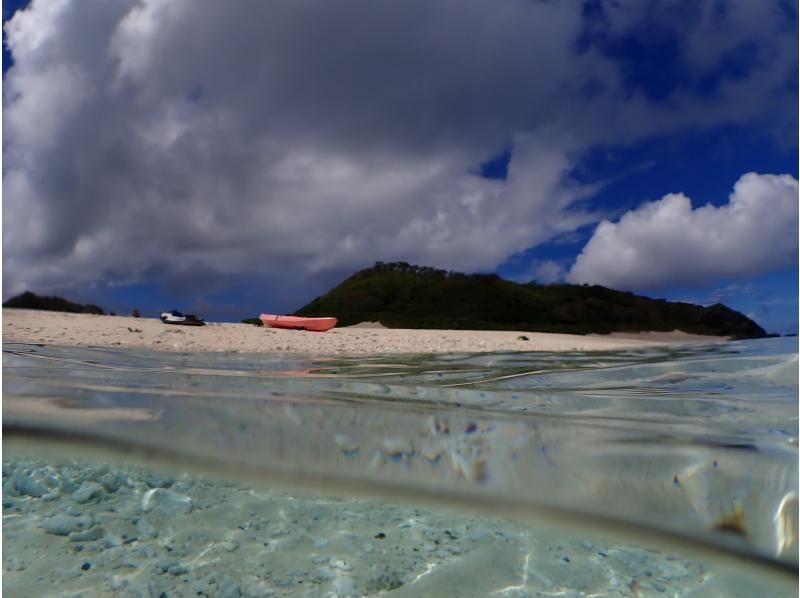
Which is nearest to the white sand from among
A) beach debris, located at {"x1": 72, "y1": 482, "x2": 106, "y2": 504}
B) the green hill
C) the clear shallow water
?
the clear shallow water

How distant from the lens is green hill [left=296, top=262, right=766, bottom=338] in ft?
47.5

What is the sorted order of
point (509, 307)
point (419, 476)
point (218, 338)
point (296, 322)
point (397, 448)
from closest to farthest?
point (419, 476) → point (397, 448) → point (218, 338) → point (296, 322) → point (509, 307)

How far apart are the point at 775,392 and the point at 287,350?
6.79 m

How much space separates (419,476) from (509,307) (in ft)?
41.3

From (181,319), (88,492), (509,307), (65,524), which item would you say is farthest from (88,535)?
(509,307)

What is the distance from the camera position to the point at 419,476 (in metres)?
3.77

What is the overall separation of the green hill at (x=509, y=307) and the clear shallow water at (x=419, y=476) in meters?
9.27

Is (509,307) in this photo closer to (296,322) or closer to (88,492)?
(296,322)

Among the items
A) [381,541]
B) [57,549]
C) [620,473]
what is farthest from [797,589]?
[57,549]

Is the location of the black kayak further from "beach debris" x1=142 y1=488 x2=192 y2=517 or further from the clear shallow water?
"beach debris" x1=142 y1=488 x2=192 y2=517

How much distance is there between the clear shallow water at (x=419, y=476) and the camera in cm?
254

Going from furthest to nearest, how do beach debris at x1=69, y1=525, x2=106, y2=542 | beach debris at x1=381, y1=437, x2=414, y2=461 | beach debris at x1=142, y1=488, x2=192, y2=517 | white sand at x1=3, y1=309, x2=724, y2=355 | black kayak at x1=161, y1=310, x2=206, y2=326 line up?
black kayak at x1=161, y1=310, x2=206, y2=326
white sand at x1=3, y1=309, x2=724, y2=355
beach debris at x1=381, y1=437, x2=414, y2=461
beach debris at x1=142, y1=488, x2=192, y2=517
beach debris at x1=69, y1=525, x2=106, y2=542

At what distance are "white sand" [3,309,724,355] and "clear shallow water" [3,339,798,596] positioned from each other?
296 cm

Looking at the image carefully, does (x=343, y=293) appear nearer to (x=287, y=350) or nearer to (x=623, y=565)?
(x=287, y=350)
